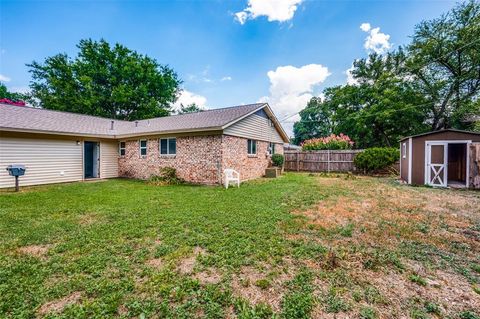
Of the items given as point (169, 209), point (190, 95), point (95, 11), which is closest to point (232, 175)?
point (169, 209)

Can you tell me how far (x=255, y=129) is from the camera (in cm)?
1226

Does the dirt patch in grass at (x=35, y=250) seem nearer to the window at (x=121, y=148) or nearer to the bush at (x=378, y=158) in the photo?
the window at (x=121, y=148)

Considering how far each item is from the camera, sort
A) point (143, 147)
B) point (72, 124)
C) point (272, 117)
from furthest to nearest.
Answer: point (272, 117)
point (143, 147)
point (72, 124)

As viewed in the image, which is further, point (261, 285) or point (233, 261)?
point (233, 261)

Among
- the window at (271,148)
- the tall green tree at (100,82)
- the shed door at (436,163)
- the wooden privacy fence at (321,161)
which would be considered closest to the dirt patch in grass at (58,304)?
the shed door at (436,163)

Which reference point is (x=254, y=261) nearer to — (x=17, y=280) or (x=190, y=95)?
(x=17, y=280)

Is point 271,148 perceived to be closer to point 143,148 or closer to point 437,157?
point 143,148

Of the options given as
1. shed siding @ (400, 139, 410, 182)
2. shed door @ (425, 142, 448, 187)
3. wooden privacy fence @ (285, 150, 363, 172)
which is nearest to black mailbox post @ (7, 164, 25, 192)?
wooden privacy fence @ (285, 150, 363, 172)

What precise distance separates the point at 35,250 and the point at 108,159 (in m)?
10.1

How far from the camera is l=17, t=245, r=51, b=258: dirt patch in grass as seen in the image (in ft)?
10.2

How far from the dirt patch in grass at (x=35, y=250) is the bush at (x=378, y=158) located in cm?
1513

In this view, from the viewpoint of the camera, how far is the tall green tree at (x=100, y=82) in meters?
23.6

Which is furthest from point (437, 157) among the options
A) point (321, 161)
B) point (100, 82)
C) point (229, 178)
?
point (100, 82)

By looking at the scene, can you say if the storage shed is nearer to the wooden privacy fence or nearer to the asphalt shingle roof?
the wooden privacy fence
